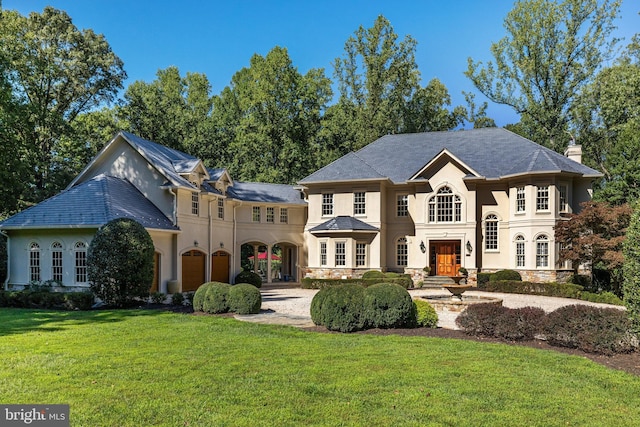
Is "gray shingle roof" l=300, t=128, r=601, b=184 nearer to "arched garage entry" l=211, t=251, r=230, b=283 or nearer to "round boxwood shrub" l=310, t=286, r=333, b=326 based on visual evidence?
"arched garage entry" l=211, t=251, r=230, b=283

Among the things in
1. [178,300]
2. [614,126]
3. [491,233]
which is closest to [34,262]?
[178,300]

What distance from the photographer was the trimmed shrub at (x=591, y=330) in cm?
1007

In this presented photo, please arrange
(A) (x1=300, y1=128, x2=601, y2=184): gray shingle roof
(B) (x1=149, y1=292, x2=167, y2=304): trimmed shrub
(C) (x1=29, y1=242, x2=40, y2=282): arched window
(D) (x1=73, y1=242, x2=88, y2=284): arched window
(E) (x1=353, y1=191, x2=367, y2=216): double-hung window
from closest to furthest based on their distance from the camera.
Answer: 1. (B) (x1=149, y1=292, x2=167, y2=304): trimmed shrub
2. (D) (x1=73, y1=242, x2=88, y2=284): arched window
3. (C) (x1=29, y1=242, x2=40, y2=282): arched window
4. (A) (x1=300, y1=128, x2=601, y2=184): gray shingle roof
5. (E) (x1=353, y1=191, x2=367, y2=216): double-hung window

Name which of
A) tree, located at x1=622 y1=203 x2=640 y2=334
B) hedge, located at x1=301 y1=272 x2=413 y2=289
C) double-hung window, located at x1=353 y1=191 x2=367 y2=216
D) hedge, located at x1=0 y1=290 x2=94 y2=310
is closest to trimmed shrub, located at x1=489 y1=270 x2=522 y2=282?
hedge, located at x1=301 y1=272 x2=413 y2=289

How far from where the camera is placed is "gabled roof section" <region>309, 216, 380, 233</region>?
29688 millimetres

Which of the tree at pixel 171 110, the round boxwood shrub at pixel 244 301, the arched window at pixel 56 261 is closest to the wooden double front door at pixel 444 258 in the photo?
the round boxwood shrub at pixel 244 301

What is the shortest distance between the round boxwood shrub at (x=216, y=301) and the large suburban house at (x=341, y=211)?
264 inches

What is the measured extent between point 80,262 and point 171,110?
22.5m

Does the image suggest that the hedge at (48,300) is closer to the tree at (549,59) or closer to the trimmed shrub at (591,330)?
the trimmed shrub at (591,330)

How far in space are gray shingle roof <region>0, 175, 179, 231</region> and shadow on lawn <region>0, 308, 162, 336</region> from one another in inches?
186

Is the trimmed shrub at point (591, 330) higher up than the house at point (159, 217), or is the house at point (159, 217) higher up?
the house at point (159, 217)

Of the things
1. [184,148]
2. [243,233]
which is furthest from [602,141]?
[184,148]

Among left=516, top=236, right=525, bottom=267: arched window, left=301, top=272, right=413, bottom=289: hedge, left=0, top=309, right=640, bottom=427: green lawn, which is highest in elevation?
left=516, top=236, right=525, bottom=267: arched window

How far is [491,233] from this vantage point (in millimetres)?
29547
